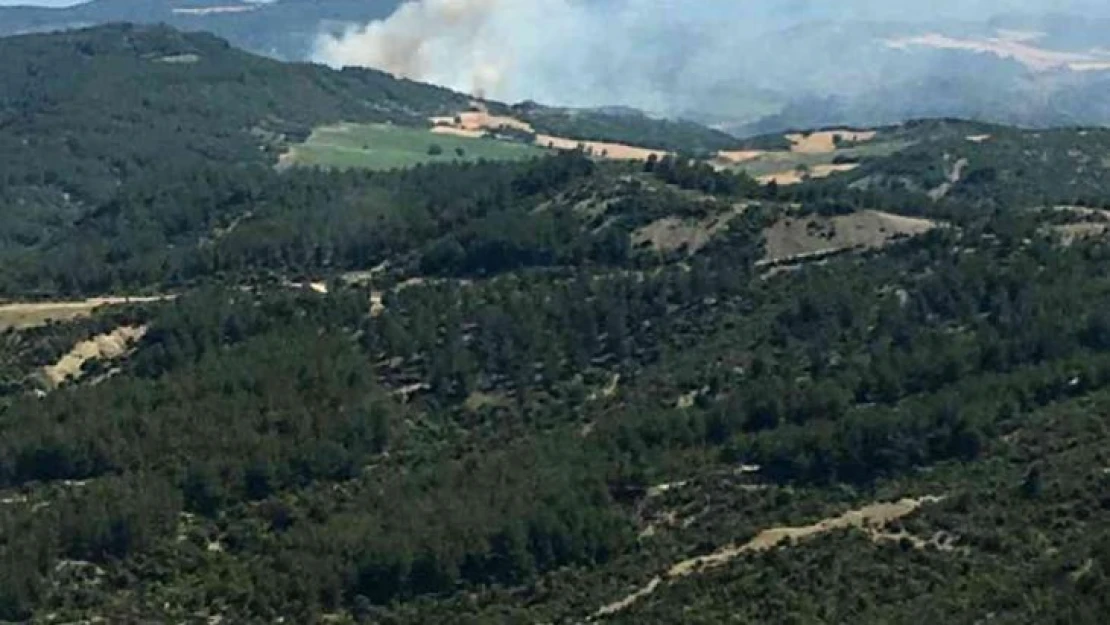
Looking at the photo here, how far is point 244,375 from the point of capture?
11462cm

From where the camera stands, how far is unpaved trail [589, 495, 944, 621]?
8119 cm

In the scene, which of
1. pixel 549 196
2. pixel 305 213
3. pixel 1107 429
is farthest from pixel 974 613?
pixel 305 213

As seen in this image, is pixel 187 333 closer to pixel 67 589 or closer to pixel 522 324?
pixel 522 324

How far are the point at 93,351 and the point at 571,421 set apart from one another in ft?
98.3

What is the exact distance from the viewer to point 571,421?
11238cm

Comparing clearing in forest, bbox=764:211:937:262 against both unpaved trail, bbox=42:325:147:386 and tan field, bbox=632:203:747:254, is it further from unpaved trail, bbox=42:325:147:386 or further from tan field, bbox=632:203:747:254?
unpaved trail, bbox=42:325:147:386

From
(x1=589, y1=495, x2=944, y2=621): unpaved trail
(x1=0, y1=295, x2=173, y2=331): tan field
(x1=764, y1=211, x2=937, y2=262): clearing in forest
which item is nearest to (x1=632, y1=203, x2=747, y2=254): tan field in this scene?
(x1=764, y1=211, x2=937, y2=262): clearing in forest

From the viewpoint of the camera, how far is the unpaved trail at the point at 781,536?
266 feet

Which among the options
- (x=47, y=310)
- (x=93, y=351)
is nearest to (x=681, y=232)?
(x=93, y=351)

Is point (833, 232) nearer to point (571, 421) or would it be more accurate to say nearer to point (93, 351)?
point (571, 421)

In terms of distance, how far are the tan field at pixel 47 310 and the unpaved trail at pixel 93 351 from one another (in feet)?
14.5

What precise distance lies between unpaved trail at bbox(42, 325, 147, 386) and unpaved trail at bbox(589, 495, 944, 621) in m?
48.1

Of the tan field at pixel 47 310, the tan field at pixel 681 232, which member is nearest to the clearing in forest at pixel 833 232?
the tan field at pixel 681 232

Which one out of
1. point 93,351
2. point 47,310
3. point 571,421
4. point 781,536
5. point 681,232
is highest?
point 681,232
